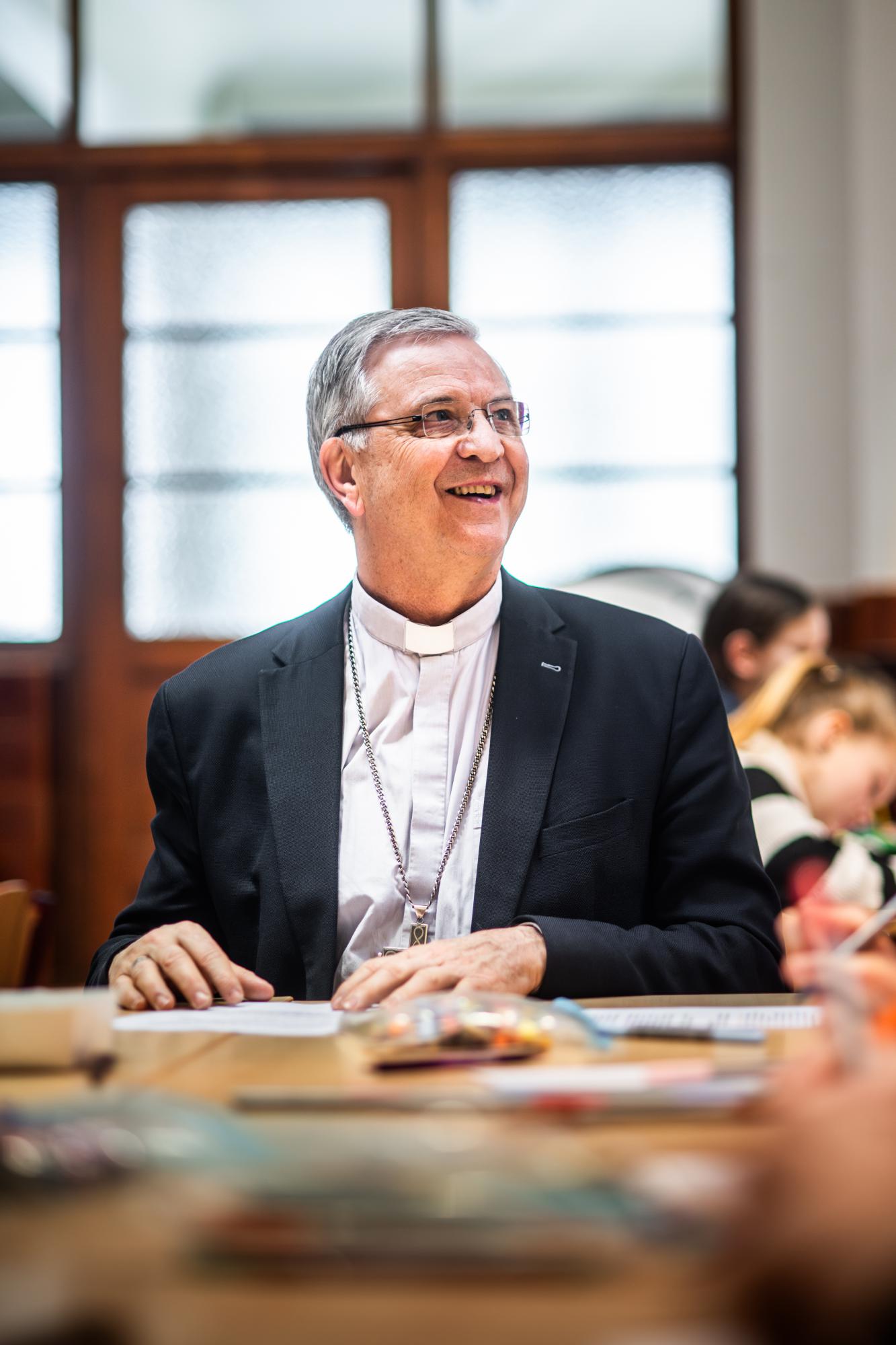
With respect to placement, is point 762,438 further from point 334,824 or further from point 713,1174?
point 713,1174

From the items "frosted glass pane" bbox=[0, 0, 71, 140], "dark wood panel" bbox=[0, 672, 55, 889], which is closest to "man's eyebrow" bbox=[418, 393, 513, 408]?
"dark wood panel" bbox=[0, 672, 55, 889]

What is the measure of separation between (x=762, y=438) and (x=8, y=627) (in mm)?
2858

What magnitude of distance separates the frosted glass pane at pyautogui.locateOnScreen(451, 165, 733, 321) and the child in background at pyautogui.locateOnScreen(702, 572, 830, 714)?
5.76 feet

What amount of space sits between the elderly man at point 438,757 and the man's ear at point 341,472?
1 cm

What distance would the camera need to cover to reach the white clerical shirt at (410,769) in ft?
5.60

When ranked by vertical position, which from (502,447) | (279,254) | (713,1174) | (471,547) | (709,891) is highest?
(279,254)

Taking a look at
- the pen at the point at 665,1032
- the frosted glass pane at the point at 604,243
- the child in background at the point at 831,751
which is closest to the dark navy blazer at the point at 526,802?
the pen at the point at 665,1032

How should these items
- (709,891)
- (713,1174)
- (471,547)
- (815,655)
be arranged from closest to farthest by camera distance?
(713,1174) → (709,891) → (471,547) → (815,655)

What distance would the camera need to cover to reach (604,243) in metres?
4.88

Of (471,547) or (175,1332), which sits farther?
(471,547)

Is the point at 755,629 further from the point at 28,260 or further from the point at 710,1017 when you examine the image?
the point at 28,260

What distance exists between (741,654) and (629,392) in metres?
1.71

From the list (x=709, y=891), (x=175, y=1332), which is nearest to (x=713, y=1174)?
(x=175, y=1332)

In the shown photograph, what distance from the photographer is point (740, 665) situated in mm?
3506
